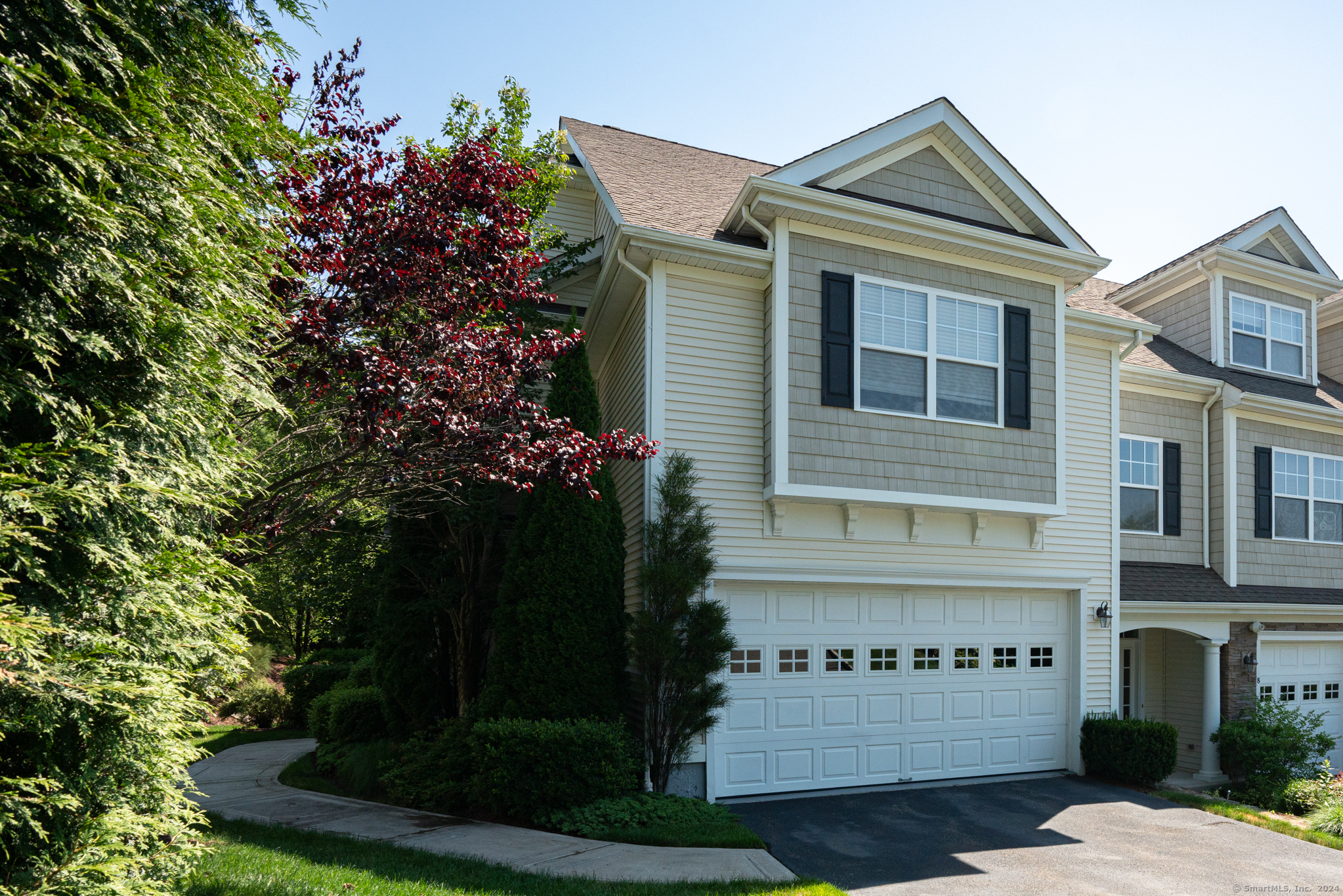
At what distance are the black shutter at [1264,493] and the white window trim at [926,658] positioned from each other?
7463mm

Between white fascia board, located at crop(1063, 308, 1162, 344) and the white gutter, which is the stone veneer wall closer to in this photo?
white fascia board, located at crop(1063, 308, 1162, 344)

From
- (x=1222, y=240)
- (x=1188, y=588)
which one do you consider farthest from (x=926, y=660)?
(x=1222, y=240)

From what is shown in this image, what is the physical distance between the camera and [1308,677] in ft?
47.4

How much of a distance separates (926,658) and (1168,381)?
22.8 feet

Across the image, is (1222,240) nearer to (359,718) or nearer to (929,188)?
(929,188)

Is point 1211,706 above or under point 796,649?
under

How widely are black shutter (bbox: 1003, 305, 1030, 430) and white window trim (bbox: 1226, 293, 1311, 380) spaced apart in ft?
23.9

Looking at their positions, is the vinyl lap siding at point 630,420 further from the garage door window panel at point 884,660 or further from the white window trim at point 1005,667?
the white window trim at point 1005,667

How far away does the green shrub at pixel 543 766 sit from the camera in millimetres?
7988

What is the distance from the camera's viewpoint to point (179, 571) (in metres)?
3.81

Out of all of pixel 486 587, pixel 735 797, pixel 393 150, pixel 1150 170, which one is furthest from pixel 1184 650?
pixel 393 150

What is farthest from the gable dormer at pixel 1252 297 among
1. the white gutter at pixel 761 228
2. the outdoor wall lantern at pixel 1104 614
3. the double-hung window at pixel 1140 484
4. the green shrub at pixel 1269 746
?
the white gutter at pixel 761 228

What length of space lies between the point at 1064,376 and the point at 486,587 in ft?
28.2

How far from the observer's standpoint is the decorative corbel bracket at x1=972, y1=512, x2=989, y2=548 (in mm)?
10523
